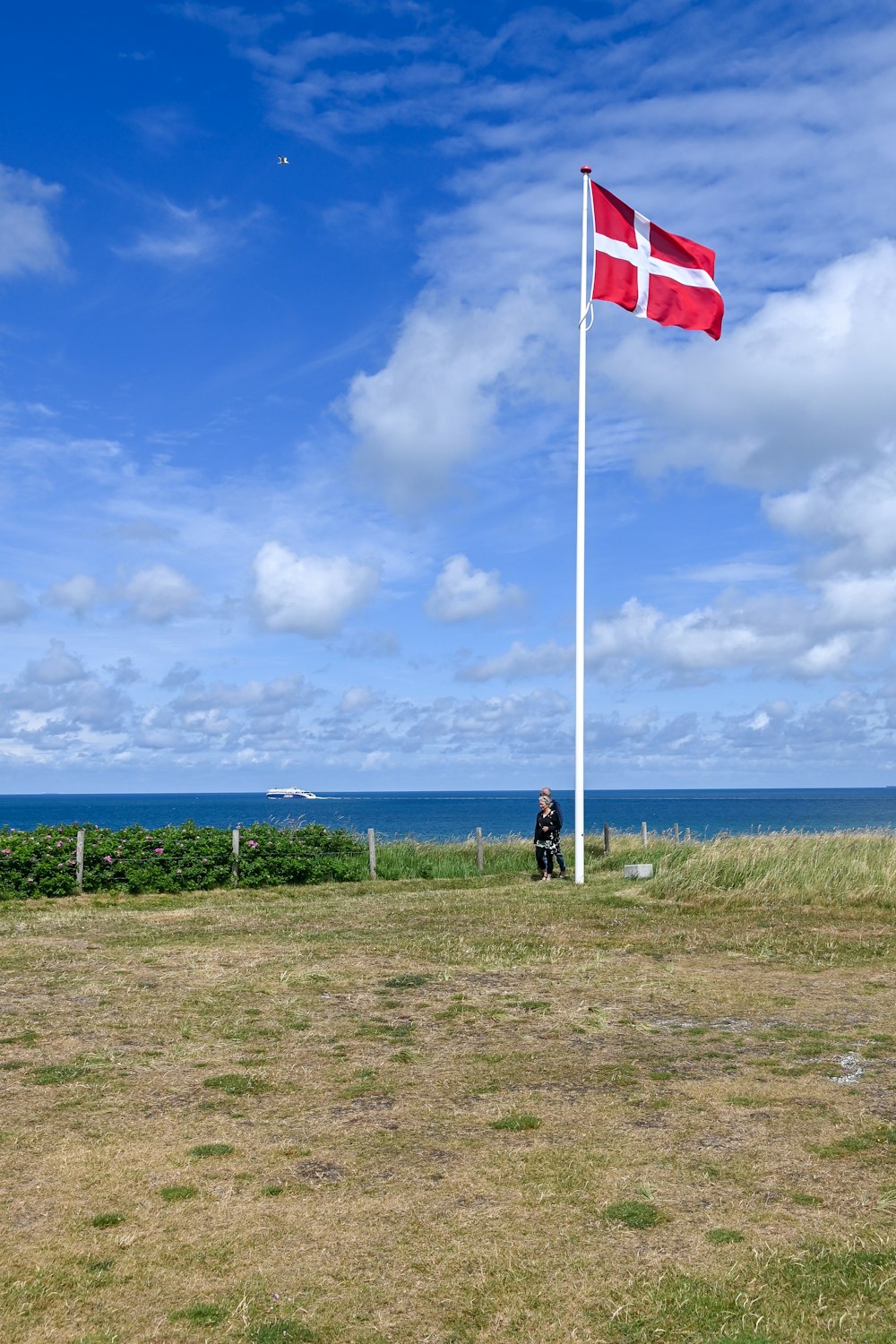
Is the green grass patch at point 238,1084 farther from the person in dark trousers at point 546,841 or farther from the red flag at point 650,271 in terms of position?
the red flag at point 650,271

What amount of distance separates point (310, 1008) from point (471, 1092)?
307 centimetres

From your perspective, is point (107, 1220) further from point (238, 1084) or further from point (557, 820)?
point (557, 820)

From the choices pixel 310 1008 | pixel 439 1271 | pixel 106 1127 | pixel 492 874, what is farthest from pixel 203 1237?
pixel 492 874

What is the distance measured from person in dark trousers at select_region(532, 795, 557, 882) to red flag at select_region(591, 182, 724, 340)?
9748 mm

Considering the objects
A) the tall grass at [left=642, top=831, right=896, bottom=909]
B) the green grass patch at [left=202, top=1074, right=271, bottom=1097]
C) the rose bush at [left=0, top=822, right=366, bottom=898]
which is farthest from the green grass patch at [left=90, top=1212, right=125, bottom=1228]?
the rose bush at [left=0, top=822, right=366, bottom=898]

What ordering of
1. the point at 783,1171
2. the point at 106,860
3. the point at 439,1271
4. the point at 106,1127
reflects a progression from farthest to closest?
1. the point at 106,860
2. the point at 106,1127
3. the point at 783,1171
4. the point at 439,1271

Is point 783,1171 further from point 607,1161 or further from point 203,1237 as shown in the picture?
point 203,1237

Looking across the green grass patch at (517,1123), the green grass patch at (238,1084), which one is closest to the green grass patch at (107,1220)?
the green grass patch at (238,1084)

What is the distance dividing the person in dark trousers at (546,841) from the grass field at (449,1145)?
865 cm

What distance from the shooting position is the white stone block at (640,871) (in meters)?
20.6

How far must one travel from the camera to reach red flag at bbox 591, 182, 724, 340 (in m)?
19.6

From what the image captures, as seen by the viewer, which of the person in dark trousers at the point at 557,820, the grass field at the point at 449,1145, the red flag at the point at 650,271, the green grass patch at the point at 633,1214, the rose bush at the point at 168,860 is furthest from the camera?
the person in dark trousers at the point at 557,820

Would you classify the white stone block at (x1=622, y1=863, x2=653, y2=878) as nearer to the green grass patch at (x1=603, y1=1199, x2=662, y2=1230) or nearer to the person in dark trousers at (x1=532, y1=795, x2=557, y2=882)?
the person in dark trousers at (x1=532, y1=795, x2=557, y2=882)

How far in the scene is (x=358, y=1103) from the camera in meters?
7.25
